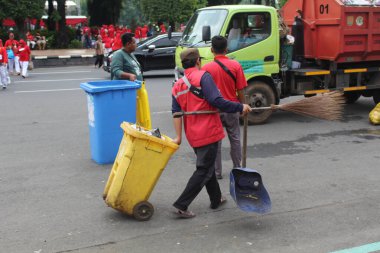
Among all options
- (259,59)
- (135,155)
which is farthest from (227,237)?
(259,59)

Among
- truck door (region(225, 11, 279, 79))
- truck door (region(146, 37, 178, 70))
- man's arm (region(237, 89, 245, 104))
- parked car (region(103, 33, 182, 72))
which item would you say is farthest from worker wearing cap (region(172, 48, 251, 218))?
truck door (region(146, 37, 178, 70))

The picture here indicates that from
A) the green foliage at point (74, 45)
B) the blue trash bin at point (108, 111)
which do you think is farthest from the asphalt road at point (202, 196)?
the green foliage at point (74, 45)

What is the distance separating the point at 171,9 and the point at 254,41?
2636 centimetres

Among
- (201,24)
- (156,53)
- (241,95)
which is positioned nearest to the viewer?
(241,95)

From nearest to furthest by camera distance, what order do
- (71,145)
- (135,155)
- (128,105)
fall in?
1. (135,155)
2. (128,105)
3. (71,145)

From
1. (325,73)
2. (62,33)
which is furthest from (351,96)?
(62,33)

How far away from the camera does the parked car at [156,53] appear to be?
19.1 meters

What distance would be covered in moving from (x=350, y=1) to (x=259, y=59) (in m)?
2.15

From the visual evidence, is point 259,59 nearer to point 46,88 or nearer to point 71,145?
point 71,145

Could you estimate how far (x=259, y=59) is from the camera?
9.75m

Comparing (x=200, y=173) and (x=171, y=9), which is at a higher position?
(x=171, y=9)

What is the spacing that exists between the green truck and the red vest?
Answer: 4352 millimetres

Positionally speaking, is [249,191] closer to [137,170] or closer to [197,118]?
[197,118]

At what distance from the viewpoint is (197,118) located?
5004mm
